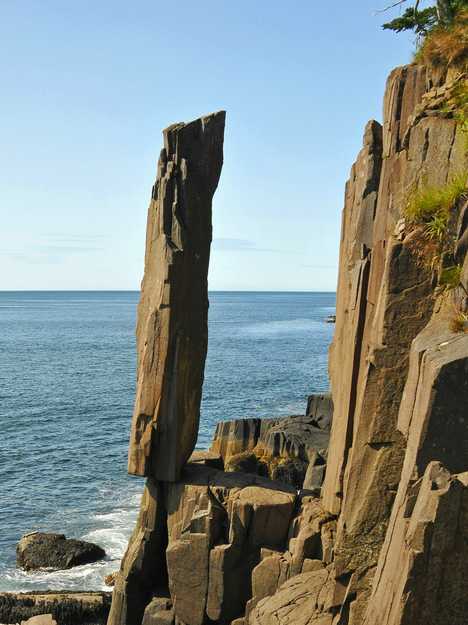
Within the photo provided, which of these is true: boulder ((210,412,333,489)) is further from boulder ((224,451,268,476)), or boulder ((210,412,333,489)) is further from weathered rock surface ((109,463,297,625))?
weathered rock surface ((109,463,297,625))

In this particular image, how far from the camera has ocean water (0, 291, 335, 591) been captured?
113ft

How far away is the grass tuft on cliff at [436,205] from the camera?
1418cm

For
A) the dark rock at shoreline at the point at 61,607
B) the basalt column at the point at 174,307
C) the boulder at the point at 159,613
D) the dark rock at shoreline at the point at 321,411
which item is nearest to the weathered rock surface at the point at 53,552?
the dark rock at shoreline at the point at 61,607

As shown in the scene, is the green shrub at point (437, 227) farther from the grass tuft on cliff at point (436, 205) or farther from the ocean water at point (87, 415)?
the ocean water at point (87, 415)

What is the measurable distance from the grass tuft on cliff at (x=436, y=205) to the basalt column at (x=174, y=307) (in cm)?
874

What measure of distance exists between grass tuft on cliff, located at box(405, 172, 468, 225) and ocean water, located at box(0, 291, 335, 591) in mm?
20114

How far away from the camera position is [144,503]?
73.7 ft

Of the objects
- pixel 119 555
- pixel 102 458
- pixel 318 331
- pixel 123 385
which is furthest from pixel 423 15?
pixel 318 331

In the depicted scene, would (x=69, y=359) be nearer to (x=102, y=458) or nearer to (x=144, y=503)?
(x=102, y=458)

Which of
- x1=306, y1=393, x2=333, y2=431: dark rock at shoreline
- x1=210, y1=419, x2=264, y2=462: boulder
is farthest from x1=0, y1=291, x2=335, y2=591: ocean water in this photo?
x1=306, y1=393, x2=333, y2=431: dark rock at shoreline

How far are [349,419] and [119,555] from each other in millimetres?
17807

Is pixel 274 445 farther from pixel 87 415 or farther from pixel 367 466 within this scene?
pixel 87 415

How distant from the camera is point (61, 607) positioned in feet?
82.2

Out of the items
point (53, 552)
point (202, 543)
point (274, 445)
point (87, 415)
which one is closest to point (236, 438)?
point (274, 445)
